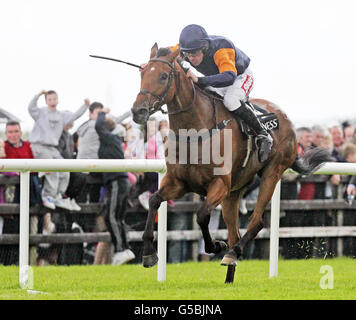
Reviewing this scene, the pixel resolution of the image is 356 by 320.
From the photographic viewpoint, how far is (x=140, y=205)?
26.0 feet

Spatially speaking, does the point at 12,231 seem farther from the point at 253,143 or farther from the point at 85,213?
the point at 253,143

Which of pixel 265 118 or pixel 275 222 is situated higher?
pixel 265 118

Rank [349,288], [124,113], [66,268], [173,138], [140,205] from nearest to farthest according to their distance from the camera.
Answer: [173,138], [349,288], [66,268], [140,205], [124,113]

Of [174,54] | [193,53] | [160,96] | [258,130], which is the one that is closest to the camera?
[160,96]

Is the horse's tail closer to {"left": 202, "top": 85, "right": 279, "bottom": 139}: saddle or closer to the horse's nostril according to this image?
{"left": 202, "top": 85, "right": 279, "bottom": 139}: saddle

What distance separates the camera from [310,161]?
22.5ft

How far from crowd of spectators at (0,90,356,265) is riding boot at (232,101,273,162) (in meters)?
0.91

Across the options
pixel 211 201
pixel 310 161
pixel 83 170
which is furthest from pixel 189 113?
pixel 310 161

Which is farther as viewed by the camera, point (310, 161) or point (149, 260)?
point (310, 161)

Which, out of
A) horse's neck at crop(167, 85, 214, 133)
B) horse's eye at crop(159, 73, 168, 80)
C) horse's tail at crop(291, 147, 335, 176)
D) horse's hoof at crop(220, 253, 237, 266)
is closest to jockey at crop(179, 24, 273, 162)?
horse's neck at crop(167, 85, 214, 133)

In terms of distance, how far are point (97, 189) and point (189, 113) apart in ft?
7.43

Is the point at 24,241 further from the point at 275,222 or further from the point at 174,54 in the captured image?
the point at 275,222
